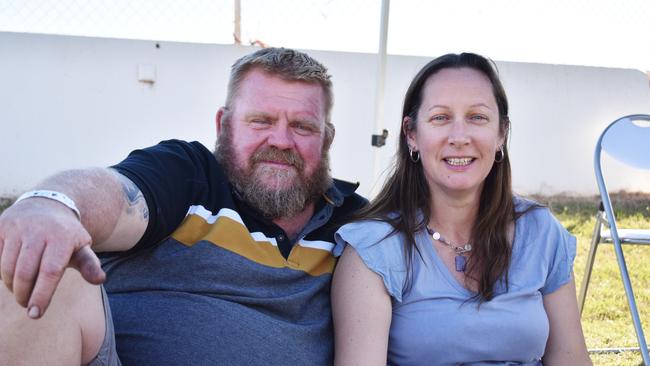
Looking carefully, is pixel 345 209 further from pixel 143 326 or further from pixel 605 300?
pixel 605 300

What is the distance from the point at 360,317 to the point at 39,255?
1126 mm

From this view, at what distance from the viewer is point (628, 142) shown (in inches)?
126

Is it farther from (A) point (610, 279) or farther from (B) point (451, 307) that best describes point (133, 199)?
(A) point (610, 279)

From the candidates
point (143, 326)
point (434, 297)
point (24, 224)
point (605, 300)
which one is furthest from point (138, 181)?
point (605, 300)

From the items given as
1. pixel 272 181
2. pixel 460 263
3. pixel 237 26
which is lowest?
pixel 460 263

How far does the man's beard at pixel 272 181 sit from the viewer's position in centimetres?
226

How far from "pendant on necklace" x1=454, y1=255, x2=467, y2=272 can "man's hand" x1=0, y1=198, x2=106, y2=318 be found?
4.40 feet

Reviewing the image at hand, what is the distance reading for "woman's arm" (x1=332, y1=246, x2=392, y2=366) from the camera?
2004mm

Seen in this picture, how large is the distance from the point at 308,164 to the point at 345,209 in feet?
0.71

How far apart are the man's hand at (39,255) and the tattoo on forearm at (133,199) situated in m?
0.47

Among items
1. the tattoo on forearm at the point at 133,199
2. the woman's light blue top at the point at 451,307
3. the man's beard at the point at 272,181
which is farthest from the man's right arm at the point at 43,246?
the woman's light blue top at the point at 451,307

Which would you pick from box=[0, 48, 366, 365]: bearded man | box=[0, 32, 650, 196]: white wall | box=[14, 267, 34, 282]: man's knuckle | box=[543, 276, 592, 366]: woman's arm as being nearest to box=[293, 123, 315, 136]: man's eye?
box=[0, 48, 366, 365]: bearded man

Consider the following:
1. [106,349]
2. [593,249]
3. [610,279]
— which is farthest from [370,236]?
[610,279]

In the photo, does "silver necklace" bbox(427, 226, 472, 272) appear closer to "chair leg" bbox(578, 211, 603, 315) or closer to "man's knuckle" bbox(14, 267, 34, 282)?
"chair leg" bbox(578, 211, 603, 315)
